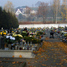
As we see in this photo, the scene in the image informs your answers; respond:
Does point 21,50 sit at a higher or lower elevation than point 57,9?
lower

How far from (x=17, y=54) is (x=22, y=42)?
309cm

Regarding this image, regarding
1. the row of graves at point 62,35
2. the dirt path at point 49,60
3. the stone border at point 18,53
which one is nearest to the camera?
the dirt path at point 49,60

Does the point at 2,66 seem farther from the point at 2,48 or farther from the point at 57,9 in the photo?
the point at 57,9

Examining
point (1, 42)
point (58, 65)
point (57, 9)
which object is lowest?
point (58, 65)

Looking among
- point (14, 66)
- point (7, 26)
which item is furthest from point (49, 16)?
point (14, 66)

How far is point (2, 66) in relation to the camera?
28.5ft

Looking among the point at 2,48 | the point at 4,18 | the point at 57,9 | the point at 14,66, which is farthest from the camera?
the point at 57,9

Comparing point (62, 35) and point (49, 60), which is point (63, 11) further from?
point (49, 60)

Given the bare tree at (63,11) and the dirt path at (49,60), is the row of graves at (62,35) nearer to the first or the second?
the dirt path at (49,60)

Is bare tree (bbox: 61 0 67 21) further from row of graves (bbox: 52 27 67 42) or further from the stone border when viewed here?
the stone border

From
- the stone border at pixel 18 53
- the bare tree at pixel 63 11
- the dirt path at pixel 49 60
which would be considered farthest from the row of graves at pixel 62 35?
the bare tree at pixel 63 11

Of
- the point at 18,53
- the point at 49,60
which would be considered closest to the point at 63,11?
the point at 18,53

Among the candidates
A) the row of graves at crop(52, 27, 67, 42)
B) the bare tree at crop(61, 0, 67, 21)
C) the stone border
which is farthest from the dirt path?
the bare tree at crop(61, 0, 67, 21)

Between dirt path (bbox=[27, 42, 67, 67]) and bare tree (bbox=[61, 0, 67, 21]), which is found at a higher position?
bare tree (bbox=[61, 0, 67, 21])
